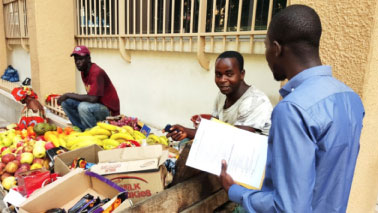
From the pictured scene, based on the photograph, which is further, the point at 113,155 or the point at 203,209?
the point at 113,155

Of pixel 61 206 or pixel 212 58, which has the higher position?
pixel 212 58

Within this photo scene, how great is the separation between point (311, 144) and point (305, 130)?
0.05 meters

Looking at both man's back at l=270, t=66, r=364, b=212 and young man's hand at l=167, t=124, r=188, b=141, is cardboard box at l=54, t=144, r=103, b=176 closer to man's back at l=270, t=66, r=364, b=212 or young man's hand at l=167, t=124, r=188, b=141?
young man's hand at l=167, t=124, r=188, b=141

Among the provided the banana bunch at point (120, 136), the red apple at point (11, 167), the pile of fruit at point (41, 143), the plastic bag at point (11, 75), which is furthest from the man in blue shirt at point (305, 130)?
the plastic bag at point (11, 75)

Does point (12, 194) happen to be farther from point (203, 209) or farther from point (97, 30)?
point (97, 30)

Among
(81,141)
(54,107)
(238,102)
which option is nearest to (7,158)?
(81,141)

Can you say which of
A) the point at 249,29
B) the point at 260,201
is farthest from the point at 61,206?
the point at 249,29

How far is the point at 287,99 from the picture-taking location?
2.94ft

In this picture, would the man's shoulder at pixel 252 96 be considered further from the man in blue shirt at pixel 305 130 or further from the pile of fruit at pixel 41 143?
the pile of fruit at pixel 41 143

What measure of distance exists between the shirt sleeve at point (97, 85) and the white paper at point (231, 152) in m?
2.82

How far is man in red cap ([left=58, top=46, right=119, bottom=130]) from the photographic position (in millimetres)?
3797

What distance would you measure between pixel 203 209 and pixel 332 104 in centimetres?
101

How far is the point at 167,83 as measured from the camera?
452 centimetres

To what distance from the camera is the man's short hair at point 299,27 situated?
3.11ft
